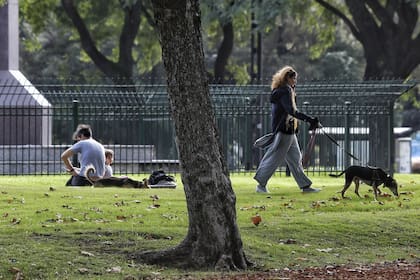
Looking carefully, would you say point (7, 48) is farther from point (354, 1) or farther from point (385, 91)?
point (354, 1)

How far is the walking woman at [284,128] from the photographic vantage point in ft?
57.3

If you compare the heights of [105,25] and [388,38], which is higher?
[105,25]

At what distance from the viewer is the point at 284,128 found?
17734mm

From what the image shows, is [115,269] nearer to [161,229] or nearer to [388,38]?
[161,229]

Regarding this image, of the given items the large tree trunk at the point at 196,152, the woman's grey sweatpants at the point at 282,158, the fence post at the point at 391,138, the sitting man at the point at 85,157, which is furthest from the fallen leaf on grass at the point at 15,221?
the fence post at the point at 391,138

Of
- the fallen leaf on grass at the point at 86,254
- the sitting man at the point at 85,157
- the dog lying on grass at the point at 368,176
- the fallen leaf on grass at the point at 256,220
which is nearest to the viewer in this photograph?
the fallen leaf on grass at the point at 86,254

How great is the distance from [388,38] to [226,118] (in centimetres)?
1030

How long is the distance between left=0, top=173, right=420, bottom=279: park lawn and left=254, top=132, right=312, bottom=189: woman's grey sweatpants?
0.26 meters

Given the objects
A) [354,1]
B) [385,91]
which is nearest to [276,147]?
[385,91]

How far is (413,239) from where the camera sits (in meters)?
14.7

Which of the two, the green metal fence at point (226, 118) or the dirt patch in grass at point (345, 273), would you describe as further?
the green metal fence at point (226, 118)

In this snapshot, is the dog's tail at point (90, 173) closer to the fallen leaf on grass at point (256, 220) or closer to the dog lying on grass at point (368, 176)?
the dog lying on grass at point (368, 176)

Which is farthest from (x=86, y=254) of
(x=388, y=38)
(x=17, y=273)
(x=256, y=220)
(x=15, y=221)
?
(x=388, y=38)

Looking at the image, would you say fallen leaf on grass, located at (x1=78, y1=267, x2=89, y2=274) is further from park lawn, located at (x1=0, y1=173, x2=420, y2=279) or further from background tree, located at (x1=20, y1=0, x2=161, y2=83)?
background tree, located at (x1=20, y1=0, x2=161, y2=83)
